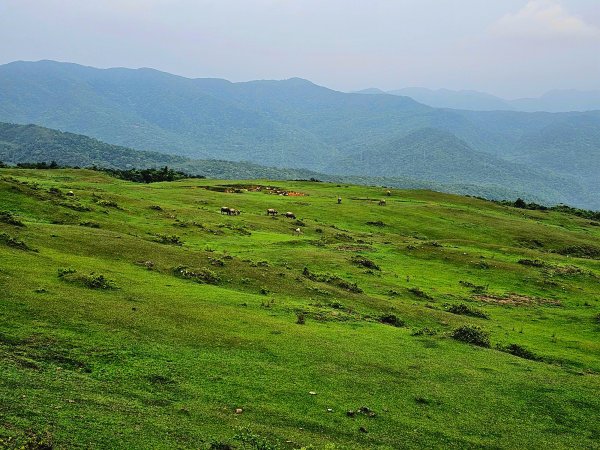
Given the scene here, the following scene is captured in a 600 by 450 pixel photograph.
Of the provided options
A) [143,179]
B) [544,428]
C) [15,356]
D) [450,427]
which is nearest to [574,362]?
[544,428]

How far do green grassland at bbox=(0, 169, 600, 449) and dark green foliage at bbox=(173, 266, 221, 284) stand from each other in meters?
0.10

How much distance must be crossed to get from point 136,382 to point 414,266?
37401 millimetres

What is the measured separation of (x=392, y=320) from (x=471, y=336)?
4.58 metres

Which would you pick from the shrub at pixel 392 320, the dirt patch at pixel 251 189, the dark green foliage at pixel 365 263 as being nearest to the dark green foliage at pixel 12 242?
the shrub at pixel 392 320

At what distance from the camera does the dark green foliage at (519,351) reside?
26359 mm

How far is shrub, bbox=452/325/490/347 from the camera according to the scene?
1046 inches

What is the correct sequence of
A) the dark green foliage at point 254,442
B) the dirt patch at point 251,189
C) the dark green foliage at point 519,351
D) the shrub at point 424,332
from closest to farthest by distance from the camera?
the dark green foliage at point 254,442 < the dark green foliage at point 519,351 < the shrub at point 424,332 < the dirt patch at point 251,189

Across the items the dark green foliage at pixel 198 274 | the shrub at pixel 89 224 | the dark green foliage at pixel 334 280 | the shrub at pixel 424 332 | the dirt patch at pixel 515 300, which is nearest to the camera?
the shrub at pixel 424 332

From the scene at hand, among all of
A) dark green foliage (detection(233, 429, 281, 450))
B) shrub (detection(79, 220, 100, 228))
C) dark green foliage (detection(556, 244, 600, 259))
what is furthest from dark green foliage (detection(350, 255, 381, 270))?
dark green foliage (detection(556, 244, 600, 259))

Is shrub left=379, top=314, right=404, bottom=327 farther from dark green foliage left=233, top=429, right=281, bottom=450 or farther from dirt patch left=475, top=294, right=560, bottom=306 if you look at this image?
dark green foliage left=233, top=429, right=281, bottom=450

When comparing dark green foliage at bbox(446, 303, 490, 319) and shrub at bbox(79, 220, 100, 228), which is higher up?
shrub at bbox(79, 220, 100, 228)

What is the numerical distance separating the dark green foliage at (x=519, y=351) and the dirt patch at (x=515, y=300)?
1320 cm

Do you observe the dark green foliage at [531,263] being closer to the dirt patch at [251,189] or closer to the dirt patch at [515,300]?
the dirt patch at [515,300]

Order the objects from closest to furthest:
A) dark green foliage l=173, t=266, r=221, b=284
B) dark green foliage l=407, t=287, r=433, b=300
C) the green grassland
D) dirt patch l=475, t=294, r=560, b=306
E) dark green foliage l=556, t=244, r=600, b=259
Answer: the green grassland < dark green foliage l=173, t=266, r=221, b=284 < dark green foliage l=407, t=287, r=433, b=300 < dirt patch l=475, t=294, r=560, b=306 < dark green foliage l=556, t=244, r=600, b=259
